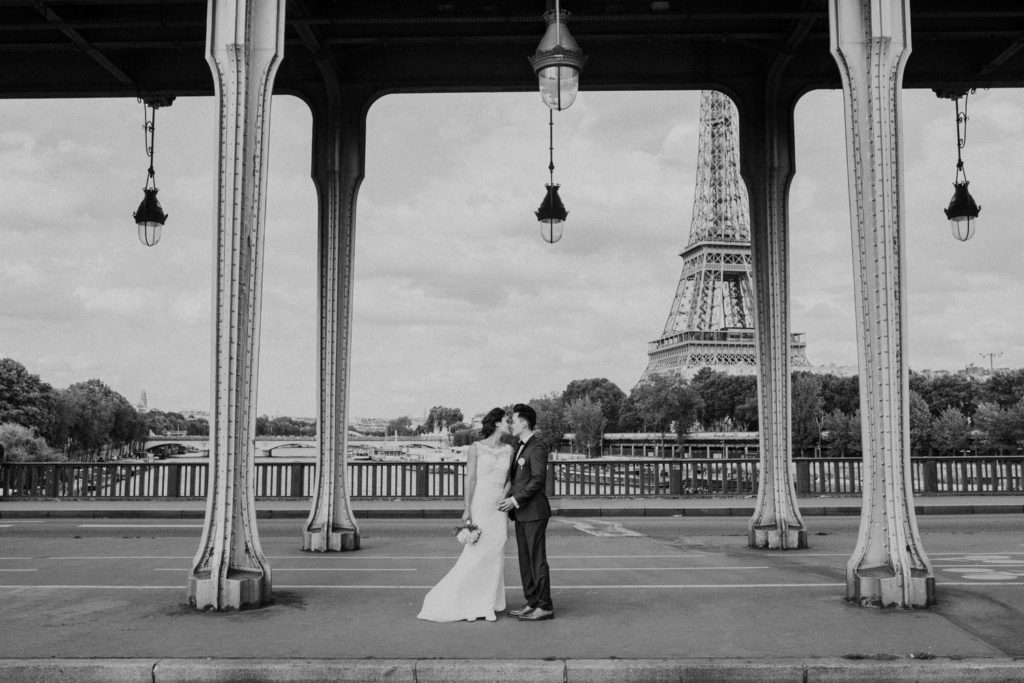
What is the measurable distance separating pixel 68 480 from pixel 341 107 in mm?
14393

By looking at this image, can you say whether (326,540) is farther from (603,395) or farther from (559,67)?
(603,395)

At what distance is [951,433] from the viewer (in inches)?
3189

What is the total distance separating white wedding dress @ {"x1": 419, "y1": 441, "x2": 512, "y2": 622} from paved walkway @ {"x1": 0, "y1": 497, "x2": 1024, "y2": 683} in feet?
0.88

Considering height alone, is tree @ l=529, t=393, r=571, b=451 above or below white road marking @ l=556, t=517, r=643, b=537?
above

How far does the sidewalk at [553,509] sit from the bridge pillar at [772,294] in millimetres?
6854

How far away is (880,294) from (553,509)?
12.6 meters

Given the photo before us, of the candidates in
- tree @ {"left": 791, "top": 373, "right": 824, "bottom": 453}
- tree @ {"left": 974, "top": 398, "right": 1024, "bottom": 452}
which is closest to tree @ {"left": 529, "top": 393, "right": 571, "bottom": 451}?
tree @ {"left": 791, "top": 373, "right": 824, "bottom": 453}

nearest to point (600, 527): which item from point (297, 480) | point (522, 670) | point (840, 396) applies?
point (297, 480)

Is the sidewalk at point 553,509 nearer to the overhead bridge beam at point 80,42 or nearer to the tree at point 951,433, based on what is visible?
the overhead bridge beam at point 80,42

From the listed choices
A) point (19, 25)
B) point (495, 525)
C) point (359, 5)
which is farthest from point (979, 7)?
point (19, 25)

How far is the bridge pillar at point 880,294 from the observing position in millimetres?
9094

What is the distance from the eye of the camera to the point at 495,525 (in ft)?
28.7

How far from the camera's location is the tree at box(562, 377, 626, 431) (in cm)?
12788

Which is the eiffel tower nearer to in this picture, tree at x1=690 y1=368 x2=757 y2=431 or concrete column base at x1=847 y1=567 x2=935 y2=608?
tree at x1=690 y1=368 x2=757 y2=431
